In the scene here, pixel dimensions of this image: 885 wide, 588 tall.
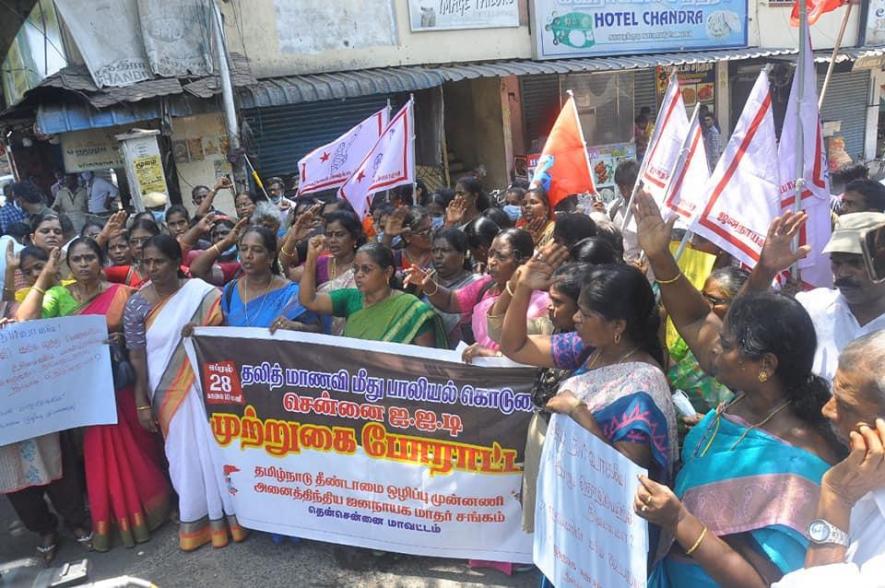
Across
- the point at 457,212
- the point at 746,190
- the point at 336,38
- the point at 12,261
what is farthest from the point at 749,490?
the point at 336,38

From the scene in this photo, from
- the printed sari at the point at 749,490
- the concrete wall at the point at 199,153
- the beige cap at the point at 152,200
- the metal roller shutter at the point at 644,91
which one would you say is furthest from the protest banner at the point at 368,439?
the metal roller shutter at the point at 644,91

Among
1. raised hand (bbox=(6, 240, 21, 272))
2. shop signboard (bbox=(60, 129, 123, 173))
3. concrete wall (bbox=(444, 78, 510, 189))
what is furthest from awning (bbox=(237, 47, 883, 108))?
raised hand (bbox=(6, 240, 21, 272))

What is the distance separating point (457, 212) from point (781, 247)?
10.3 ft

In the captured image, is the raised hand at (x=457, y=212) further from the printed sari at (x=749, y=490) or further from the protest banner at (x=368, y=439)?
the printed sari at (x=749, y=490)

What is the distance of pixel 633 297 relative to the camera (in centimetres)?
218

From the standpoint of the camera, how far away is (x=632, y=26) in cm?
1243

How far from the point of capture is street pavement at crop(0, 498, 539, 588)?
3.19m

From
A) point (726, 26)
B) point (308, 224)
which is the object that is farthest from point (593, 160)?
point (308, 224)

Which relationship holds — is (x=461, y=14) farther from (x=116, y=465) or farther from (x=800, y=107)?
(x=116, y=465)

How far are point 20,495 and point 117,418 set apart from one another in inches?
26.7

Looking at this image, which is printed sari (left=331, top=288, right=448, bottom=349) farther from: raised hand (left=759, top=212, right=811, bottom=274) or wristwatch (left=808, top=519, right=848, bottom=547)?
wristwatch (left=808, top=519, right=848, bottom=547)

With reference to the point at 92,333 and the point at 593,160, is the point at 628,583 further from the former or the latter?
the point at 593,160

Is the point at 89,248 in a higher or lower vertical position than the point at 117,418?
higher

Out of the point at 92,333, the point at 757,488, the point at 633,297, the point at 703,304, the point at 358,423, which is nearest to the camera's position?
the point at 757,488
